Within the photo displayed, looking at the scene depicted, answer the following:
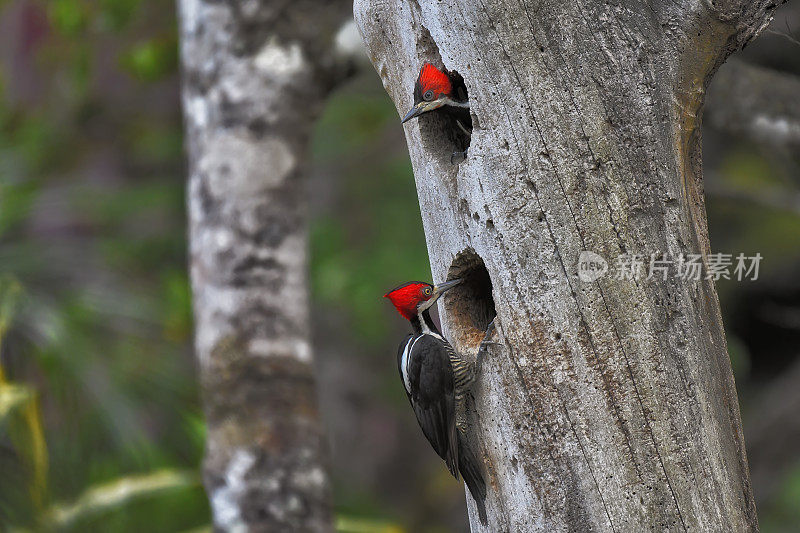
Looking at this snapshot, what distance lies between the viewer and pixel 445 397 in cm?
244

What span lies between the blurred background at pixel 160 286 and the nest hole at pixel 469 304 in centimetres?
137

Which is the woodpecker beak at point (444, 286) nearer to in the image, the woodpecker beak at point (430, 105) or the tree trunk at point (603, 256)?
the tree trunk at point (603, 256)

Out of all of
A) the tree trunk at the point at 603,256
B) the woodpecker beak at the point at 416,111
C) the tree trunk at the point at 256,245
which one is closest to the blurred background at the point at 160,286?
the tree trunk at the point at 256,245

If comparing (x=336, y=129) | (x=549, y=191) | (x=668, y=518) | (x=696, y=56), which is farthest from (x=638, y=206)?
(x=336, y=129)

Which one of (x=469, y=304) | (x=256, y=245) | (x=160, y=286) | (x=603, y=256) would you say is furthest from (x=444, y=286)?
(x=160, y=286)

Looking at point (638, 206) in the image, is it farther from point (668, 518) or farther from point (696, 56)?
point (668, 518)

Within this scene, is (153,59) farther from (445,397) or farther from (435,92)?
(445,397)

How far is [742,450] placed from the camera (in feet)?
7.47

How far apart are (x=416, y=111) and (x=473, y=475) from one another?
106 centimetres

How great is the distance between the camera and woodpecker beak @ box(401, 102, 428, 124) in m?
2.36

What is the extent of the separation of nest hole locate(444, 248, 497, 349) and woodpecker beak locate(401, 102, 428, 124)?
0.44 m

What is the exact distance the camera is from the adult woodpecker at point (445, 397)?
2.39 metres

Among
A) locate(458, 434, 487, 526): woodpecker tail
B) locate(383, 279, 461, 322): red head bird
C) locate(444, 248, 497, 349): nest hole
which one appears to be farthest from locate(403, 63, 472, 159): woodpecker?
locate(458, 434, 487, 526): woodpecker tail

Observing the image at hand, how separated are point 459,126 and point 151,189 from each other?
503cm
